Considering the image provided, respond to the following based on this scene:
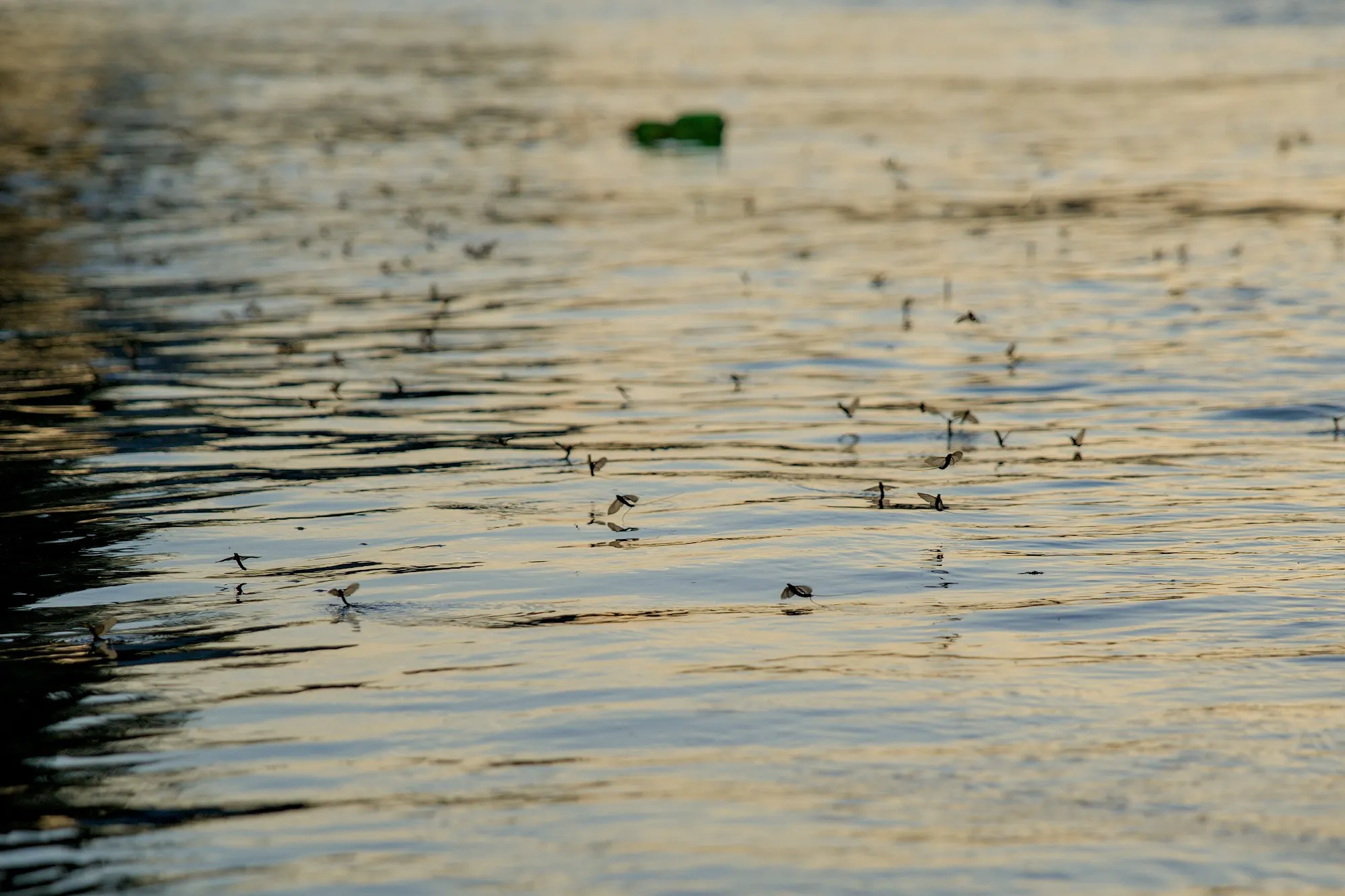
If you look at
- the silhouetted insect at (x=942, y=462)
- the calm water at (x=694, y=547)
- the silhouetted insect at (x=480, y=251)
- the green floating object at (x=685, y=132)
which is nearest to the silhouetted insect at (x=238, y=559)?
the calm water at (x=694, y=547)

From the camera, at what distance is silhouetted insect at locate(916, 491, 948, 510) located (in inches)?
294

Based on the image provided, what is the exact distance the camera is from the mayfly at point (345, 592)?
6.25 meters

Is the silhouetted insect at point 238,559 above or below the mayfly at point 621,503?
below

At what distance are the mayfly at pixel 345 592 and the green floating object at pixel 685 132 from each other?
17749mm

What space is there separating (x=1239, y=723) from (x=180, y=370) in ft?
25.9

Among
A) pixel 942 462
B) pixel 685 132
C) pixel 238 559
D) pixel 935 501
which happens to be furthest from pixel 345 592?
pixel 685 132

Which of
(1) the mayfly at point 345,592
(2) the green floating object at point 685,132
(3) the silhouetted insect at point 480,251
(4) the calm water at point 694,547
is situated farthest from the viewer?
(2) the green floating object at point 685,132

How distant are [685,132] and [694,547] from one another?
17.4m

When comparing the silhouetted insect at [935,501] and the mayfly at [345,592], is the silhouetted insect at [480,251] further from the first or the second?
the mayfly at [345,592]

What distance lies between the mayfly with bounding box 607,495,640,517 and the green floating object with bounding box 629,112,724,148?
1662 centimetres

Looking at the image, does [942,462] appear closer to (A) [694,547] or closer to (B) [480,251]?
(A) [694,547]

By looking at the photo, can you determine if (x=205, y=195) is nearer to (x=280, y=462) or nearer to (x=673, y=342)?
(x=673, y=342)

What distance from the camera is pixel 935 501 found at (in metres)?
7.50

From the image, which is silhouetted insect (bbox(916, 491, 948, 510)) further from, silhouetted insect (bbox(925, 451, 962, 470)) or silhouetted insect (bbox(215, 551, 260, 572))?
silhouetted insect (bbox(215, 551, 260, 572))
